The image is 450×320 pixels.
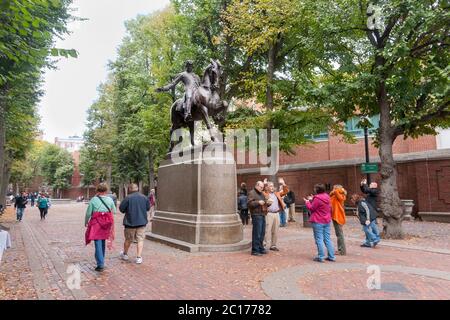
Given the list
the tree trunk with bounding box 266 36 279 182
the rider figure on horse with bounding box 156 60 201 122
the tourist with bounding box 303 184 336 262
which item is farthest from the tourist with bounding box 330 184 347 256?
the tree trunk with bounding box 266 36 279 182

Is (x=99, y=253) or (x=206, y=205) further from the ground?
(x=206, y=205)

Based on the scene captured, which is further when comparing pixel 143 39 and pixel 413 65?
pixel 143 39

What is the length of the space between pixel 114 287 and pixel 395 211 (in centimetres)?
1000

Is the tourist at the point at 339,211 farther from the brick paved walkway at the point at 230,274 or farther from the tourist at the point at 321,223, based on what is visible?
the tourist at the point at 321,223

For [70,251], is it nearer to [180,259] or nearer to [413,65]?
[180,259]

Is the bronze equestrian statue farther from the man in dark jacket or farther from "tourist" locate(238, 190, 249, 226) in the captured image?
"tourist" locate(238, 190, 249, 226)

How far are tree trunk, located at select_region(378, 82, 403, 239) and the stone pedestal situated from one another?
18.0 feet

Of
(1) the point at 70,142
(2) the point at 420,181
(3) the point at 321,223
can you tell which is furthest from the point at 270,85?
(1) the point at 70,142

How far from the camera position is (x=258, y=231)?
905 cm

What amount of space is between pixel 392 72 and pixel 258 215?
24.0 ft

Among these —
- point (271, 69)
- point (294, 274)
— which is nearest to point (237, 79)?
point (271, 69)

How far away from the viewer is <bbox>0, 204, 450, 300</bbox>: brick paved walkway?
581 cm

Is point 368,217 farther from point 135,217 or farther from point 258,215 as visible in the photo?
point 135,217
